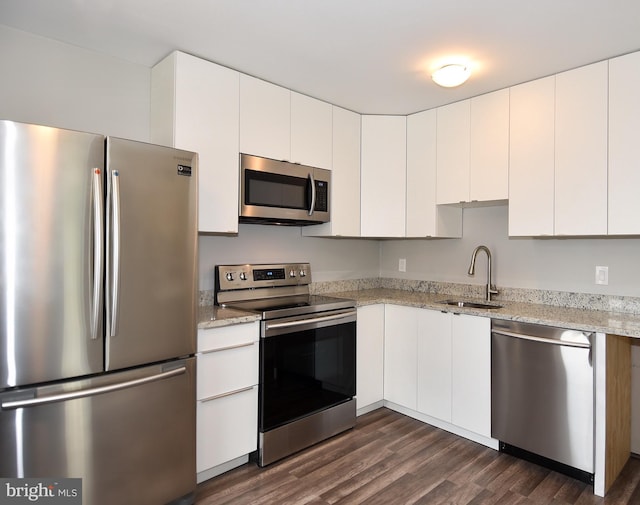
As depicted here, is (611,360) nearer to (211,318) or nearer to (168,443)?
(211,318)

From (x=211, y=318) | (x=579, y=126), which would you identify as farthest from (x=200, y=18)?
(x=579, y=126)

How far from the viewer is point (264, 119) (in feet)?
8.68

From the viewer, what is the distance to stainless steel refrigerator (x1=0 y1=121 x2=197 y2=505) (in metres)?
1.50

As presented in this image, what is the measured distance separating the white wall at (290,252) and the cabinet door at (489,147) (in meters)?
1.21

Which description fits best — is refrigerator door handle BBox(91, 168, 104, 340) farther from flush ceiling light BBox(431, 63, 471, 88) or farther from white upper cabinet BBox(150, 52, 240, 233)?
flush ceiling light BBox(431, 63, 471, 88)

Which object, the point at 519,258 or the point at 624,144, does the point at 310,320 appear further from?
the point at 624,144

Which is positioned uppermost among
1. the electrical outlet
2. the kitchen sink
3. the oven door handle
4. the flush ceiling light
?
the flush ceiling light

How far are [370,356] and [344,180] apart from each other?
136 cm

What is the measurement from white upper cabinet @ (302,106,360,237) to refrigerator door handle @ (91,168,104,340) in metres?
1.74

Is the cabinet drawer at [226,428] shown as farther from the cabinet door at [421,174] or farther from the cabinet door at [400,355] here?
the cabinet door at [421,174]

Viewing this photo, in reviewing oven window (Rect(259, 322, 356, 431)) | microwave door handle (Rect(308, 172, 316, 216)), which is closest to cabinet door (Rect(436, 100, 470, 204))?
microwave door handle (Rect(308, 172, 316, 216))

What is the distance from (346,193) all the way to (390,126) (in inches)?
27.3

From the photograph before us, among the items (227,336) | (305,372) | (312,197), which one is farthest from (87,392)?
(312,197)

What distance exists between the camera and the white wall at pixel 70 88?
206cm
